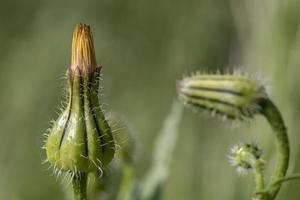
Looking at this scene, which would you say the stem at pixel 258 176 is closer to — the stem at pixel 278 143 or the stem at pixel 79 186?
the stem at pixel 278 143

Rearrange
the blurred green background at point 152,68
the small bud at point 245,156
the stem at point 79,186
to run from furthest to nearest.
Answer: the blurred green background at point 152,68, the small bud at point 245,156, the stem at point 79,186

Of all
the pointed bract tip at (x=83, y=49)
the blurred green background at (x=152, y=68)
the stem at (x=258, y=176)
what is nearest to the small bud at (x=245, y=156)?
the stem at (x=258, y=176)

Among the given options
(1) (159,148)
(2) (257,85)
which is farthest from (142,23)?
(2) (257,85)

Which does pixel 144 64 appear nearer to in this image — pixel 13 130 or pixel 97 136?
pixel 13 130

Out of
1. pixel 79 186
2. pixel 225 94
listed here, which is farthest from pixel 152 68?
pixel 79 186

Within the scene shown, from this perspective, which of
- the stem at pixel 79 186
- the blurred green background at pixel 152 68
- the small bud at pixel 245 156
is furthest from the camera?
the blurred green background at pixel 152 68

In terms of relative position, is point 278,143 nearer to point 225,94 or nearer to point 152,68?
point 225,94

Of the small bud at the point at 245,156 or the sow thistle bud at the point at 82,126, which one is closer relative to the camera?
the sow thistle bud at the point at 82,126
